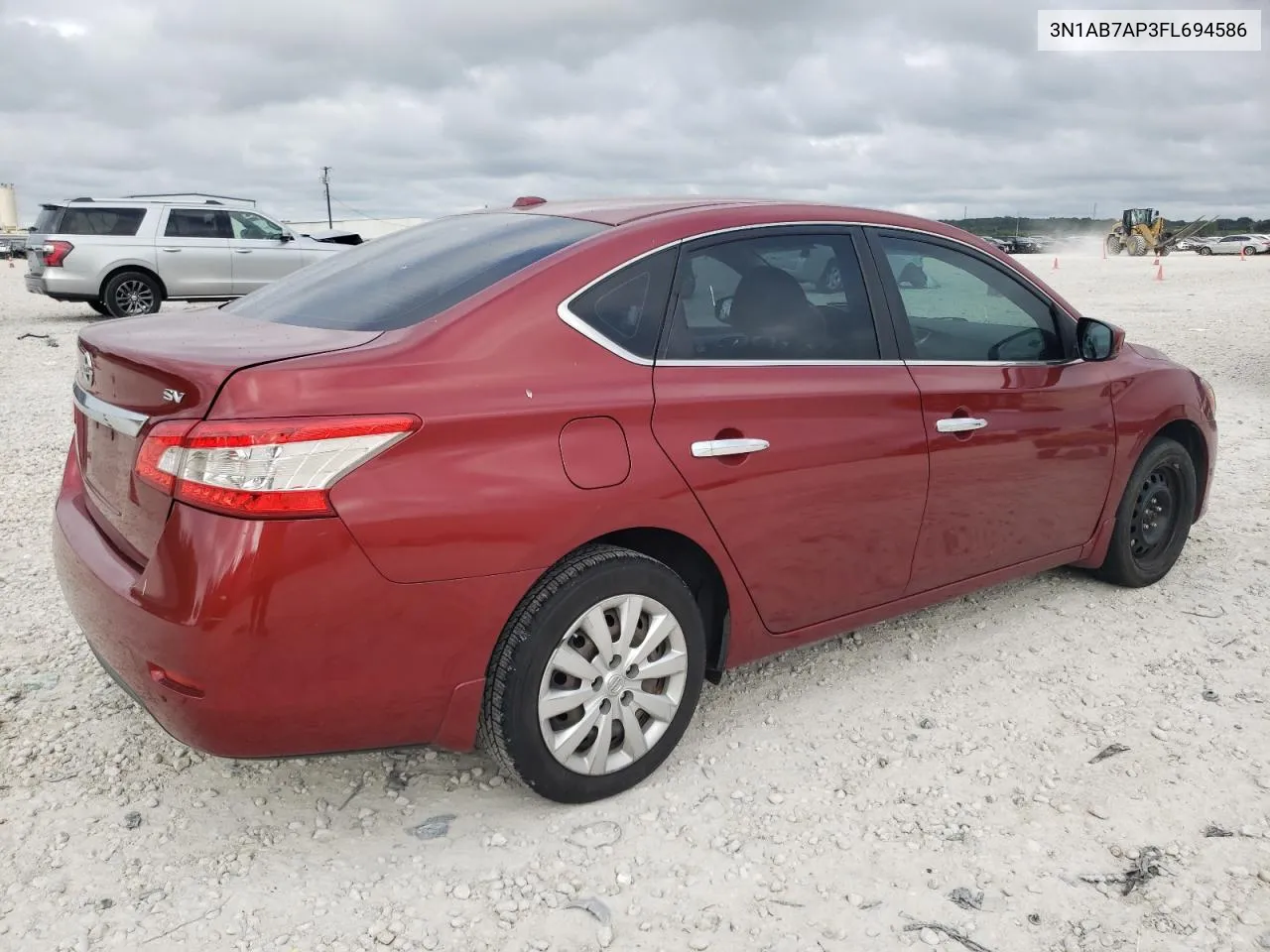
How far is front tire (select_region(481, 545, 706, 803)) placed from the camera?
8.74ft

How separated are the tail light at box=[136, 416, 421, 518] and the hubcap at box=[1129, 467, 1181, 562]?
3.49 m

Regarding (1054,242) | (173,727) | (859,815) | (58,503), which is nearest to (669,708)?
(859,815)

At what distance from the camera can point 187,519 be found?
7.72ft

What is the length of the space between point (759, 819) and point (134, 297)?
14.5 meters

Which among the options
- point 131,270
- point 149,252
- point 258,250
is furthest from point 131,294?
point 258,250

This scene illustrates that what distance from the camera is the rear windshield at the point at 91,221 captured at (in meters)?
14.6

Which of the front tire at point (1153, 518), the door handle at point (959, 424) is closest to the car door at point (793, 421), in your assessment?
the door handle at point (959, 424)

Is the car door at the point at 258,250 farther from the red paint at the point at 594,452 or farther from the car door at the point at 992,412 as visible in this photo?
the red paint at the point at 594,452

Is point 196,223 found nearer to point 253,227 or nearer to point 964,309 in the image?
point 253,227

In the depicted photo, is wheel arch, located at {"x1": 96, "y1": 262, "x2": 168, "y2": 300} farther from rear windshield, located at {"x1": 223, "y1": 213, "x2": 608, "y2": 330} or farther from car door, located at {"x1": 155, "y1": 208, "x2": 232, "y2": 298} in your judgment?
rear windshield, located at {"x1": 223, "y1": 213, "x2": 608, "y2": 330}

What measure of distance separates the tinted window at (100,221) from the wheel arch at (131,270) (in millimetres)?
457

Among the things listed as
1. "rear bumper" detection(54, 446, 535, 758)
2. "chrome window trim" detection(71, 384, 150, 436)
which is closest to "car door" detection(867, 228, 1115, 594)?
"rear bumper" detection(54, 446, 535, 758)

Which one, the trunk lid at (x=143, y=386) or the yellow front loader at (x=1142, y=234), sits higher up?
the yellow front loader at (x=1142, y=234)

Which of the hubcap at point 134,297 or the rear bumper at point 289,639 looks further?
the hubcap at point 134,297
